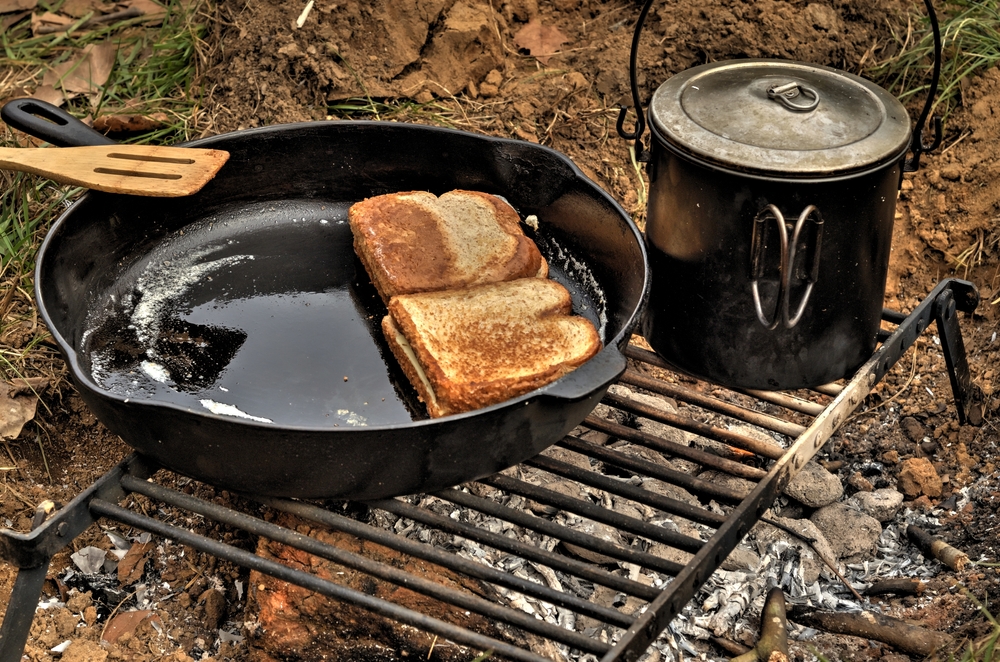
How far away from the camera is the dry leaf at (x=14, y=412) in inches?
114

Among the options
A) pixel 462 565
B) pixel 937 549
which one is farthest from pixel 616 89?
pixel 462 565

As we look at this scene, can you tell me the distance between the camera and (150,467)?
239 centimetres

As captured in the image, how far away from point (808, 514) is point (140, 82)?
3.16 meters

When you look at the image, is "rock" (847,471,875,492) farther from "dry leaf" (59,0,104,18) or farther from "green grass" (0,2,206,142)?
"dry leaf" (59,0,104,18)

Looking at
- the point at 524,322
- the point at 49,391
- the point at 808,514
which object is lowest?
the point at 808,514

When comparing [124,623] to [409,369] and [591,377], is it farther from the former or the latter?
[591,377]

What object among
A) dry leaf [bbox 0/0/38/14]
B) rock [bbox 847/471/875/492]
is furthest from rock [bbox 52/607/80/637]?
dry leaf [bbox 0/0/38/14]

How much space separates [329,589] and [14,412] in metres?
1.43

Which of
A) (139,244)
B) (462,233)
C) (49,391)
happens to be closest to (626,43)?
(462,233)

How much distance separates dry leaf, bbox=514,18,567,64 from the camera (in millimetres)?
4148

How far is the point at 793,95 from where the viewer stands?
7.90 feet

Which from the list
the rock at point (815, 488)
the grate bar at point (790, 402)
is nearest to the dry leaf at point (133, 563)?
the grate bar at point (790, 402)

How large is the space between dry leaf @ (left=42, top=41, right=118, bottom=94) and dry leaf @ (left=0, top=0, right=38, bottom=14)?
19.5 inches

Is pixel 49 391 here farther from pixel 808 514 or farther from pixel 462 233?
pixel 808 514
